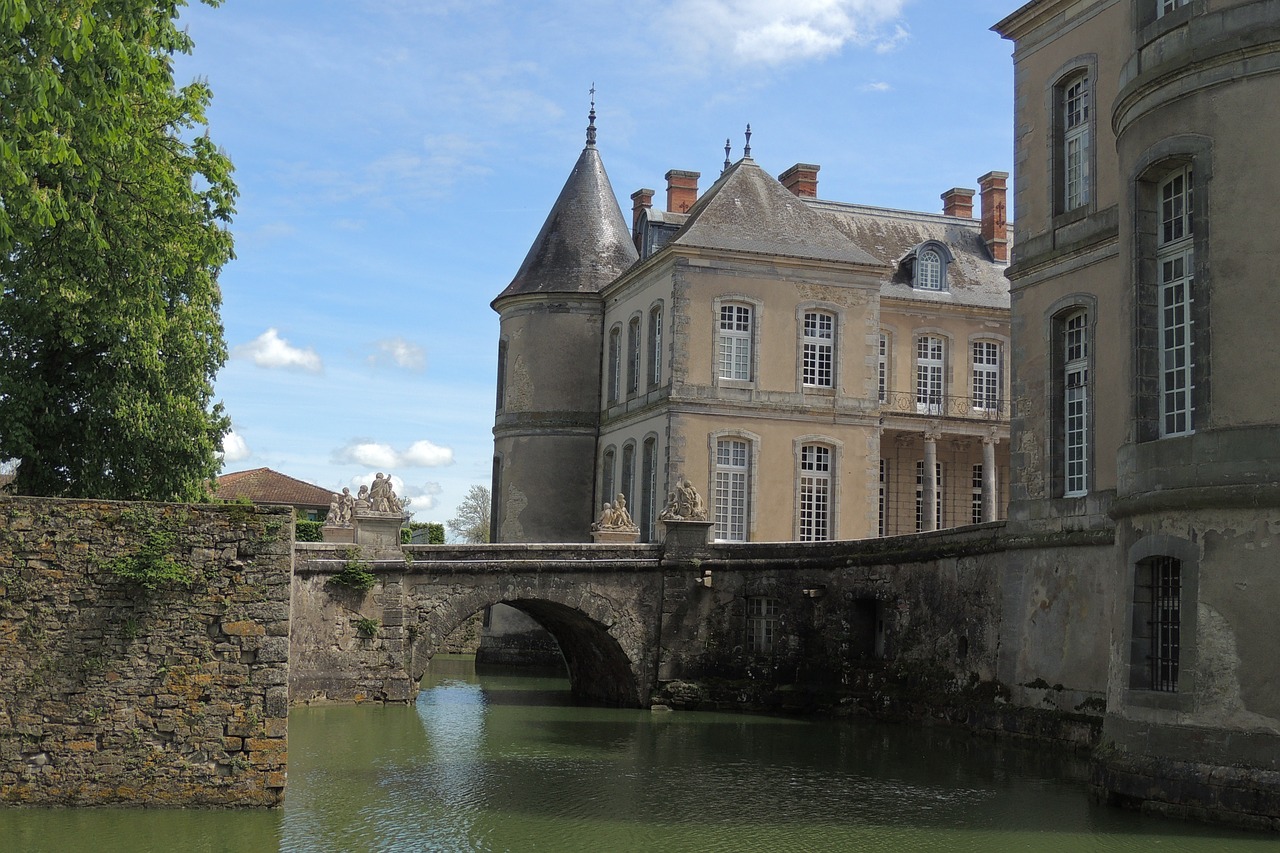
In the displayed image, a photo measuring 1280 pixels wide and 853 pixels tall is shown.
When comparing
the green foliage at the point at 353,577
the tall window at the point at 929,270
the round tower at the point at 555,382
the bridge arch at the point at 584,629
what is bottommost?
the bridge arch at the point at 584,629

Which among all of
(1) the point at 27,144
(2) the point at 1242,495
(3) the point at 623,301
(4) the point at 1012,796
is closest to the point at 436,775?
(4) the point at 1012,796

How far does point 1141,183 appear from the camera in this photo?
13523 millimetres

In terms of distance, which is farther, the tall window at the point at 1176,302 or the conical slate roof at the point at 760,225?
the conical slate roof at the point at 760,225

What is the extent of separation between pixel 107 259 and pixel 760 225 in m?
14.8

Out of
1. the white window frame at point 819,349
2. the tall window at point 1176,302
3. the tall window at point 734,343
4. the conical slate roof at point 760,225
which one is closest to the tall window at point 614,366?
the conical slate roof at point 760,225

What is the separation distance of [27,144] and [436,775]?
744cm

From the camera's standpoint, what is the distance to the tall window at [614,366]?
30.7 meters

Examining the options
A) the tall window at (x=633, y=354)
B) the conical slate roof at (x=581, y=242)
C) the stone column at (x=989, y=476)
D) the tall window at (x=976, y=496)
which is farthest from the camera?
the conical slate roof at (x=581, y=242)

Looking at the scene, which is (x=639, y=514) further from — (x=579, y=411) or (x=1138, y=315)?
(x=1138, y=315)

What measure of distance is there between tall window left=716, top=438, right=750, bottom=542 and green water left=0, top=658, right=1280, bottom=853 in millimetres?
6657

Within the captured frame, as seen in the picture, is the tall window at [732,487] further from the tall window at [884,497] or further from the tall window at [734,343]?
the tall window at [884,497]

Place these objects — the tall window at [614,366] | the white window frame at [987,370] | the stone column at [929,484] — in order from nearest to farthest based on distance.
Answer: the stone column at [929,484] < the tall window at [614,366] < the white window frame at [987,370]

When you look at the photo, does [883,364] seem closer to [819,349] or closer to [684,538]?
[819,349]

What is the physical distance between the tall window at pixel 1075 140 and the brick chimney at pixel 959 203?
56.0 feet
